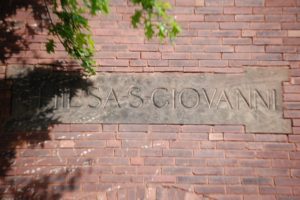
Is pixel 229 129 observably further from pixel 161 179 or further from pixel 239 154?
pixel 161 179

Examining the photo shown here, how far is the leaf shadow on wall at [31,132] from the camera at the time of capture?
3.07 meters

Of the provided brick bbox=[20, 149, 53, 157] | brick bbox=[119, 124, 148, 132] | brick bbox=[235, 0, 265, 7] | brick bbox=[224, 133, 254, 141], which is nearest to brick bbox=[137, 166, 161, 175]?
brick bbox=[119, 124, 148, 132]

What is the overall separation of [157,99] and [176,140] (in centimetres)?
47

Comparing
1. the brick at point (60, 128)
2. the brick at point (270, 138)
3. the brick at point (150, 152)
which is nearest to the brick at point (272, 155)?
the brick at point (270, 138)

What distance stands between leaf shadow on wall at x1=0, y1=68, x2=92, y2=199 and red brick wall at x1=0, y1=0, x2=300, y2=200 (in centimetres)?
1

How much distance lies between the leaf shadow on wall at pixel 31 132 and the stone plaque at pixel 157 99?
0.01 meters

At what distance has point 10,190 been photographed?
308 centimetres

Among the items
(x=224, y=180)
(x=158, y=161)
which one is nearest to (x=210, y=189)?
(x=224, y=180)

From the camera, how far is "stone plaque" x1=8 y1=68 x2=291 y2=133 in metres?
3.17

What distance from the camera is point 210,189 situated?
3018mm

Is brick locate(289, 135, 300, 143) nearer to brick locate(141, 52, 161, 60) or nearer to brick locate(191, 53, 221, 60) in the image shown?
brick locate(191, 53, 221, 60)

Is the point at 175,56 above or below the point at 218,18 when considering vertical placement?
below

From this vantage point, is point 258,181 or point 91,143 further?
point 91,143

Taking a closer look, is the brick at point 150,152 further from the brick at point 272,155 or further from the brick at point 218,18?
the brick at point 218,18
